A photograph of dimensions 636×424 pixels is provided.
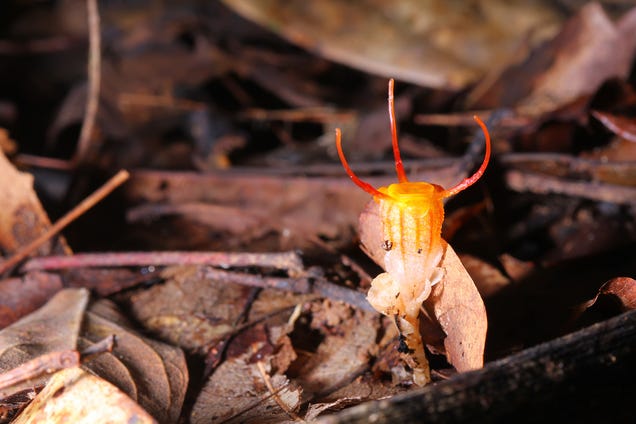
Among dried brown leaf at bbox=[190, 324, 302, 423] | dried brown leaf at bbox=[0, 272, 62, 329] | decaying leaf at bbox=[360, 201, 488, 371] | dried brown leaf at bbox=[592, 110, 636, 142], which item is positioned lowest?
dried brown leaf at bbox=[0, 272, 62, 329]

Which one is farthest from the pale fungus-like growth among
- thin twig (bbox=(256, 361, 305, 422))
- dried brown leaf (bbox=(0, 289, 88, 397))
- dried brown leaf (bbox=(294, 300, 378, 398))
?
dried brown leaf (bbox=(0, 289, 88, 397))

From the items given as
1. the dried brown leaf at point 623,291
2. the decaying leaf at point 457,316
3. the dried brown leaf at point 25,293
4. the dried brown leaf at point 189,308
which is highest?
the dried brown leaf at point 623,291

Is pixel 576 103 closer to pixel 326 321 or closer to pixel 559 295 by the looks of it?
pixel 559 295

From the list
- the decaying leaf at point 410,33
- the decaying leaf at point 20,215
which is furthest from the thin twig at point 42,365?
the decaying leaf at point 410,33

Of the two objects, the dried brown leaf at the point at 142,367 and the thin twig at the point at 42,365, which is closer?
the thin twig at the point at 42,365

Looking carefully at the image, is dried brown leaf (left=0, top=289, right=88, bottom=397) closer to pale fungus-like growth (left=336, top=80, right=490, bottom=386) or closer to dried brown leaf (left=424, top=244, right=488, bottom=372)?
pale fungus-like growth (left=336, top=80, right=490, bottom=386)

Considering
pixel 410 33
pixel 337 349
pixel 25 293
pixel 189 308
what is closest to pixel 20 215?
pixel 25 293

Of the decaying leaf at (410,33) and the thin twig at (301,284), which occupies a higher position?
the decaying leaf at (410,33)

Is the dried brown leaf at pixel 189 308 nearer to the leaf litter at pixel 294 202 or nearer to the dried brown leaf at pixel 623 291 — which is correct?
the leaf litter at pixel 294 202

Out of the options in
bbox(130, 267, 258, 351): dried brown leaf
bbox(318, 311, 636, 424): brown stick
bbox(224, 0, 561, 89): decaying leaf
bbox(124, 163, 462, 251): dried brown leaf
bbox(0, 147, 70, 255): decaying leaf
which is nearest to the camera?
bbox(318, 311, 636, 424): brown stick
